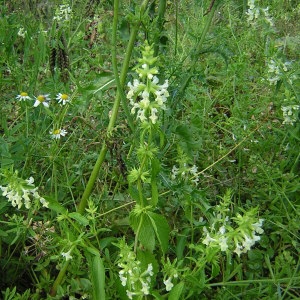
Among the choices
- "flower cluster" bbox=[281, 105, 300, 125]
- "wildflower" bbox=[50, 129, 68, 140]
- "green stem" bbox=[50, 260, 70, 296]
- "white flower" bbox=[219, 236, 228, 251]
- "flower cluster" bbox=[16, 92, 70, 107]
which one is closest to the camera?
"white flower" bbox=[219, 236, 228, 251]

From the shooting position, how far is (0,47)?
2291 millimetres

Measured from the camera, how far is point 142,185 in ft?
6.20

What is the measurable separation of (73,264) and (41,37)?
107cm

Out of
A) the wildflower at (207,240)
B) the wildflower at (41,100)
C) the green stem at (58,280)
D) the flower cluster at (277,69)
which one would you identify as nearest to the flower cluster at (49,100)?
the wildflower at (41,100)

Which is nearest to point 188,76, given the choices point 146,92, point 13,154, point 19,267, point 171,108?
point 171,108

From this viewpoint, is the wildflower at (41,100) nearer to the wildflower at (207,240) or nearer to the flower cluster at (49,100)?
the flower cluster at (49,100)

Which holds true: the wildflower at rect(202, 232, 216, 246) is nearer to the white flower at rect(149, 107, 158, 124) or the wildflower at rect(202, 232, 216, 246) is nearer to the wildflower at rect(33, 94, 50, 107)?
the white flower at rect(149, 107, 158, 124)

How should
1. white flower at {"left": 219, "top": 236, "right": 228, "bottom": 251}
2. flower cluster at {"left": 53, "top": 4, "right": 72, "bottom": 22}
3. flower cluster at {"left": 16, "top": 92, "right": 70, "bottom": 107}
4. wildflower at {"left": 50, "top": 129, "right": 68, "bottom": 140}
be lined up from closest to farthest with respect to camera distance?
white flower at {"left": 219, "top": 236, "right": 228, "bottom": 251} → wildflower at {"left": 50, "top": 129, "right": 68, "bottom": 140} → flower cluster at {"left": 16, "top": 92, "right": 70, "bottom": 107} → flower cluster at {"left": 53, "top": 4, "right": 72, "bottom": 22}

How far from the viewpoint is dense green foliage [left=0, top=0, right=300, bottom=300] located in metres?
1.47

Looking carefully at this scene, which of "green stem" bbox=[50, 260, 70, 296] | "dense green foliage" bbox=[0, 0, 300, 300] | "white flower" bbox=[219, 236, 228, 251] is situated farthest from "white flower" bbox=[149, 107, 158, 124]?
"green stem" bbox=[50, 260, 70, 296]

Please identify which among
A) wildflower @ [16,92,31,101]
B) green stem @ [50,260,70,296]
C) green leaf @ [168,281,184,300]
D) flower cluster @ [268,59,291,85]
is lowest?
green stem @ [50,260,70,296]

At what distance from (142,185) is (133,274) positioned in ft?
1.84

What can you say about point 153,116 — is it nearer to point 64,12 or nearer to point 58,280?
point 58,280

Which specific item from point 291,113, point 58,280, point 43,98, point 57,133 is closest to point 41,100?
point 43,98
